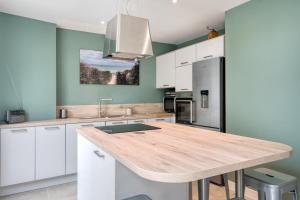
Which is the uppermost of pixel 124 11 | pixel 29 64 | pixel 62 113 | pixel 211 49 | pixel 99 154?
pixel 124 11

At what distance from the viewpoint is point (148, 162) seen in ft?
3.25

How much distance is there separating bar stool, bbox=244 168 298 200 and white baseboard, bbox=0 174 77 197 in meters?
2.60

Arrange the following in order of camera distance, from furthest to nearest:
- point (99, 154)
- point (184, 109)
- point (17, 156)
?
point (184, 109) → point (17, 156) → point (99, 154)

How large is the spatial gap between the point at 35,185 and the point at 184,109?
2549 millimetres

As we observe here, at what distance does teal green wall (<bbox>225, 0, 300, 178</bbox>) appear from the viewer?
7.14 feet

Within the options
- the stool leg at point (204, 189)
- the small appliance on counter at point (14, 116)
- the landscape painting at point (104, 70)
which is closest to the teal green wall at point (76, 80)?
the landscape painting at point (104, 70)

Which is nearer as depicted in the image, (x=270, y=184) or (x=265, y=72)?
(x=270, y=184)

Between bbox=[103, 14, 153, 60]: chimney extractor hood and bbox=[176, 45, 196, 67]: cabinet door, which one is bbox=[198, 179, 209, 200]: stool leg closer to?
bbox=[103, 14, 153, 60]: chimney extractor hood

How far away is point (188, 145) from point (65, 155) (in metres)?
2.32

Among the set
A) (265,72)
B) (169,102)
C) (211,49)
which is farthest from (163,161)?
(169,102)

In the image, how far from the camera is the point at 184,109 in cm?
362

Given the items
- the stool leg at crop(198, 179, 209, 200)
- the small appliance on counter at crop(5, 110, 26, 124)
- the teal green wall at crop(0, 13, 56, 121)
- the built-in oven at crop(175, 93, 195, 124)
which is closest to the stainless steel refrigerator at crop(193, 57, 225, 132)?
the built-in oven at crop(175, 93, 195, 124)

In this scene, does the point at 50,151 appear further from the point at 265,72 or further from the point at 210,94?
the point at 265,72

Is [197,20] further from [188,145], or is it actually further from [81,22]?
[188,145]
